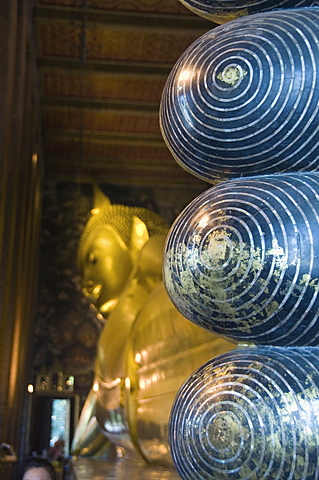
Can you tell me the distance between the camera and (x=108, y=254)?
4.66 metres

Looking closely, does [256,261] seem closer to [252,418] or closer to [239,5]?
[252,418]

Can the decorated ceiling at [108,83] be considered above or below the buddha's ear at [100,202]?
above

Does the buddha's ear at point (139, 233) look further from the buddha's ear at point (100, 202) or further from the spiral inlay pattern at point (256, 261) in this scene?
the spiral inlay pattern at point (256, 261)

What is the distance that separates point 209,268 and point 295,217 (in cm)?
17

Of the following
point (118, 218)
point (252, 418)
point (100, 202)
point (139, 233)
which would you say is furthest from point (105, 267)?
point (252, 418)

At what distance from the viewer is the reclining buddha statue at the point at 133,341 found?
2863 mm

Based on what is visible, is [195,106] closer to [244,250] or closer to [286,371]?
[244,250]

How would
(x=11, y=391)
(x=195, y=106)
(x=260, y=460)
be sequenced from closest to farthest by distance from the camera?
(x=260, y=460)
(x=195, y=106)
(x=11, y=391)

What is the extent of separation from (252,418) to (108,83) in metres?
9.00

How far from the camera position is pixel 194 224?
112cm

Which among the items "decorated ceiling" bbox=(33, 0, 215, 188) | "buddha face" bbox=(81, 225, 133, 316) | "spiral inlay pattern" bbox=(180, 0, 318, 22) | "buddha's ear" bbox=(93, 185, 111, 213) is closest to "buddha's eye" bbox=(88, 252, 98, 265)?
"buddha face" bbox=(81, 225, 133, 316)

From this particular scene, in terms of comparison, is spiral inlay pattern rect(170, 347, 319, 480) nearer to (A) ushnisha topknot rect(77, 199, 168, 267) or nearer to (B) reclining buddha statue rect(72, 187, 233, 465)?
(B) reclining buddha statue rect(72, 187, 233, 465)

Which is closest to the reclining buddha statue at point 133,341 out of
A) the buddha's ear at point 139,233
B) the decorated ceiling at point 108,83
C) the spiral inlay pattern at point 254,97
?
the buddha's ear at point 139,233

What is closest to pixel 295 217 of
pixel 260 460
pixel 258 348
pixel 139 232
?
pixel 258 348
